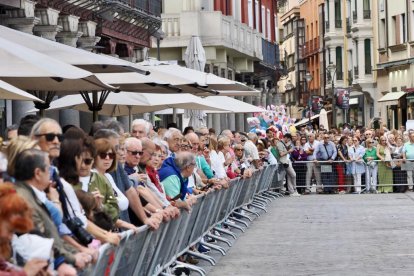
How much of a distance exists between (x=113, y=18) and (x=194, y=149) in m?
18.2

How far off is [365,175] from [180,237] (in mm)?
24028

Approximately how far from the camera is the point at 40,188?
31.7ft

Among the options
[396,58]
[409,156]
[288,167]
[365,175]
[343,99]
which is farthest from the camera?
[343,99]

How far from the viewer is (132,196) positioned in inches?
560

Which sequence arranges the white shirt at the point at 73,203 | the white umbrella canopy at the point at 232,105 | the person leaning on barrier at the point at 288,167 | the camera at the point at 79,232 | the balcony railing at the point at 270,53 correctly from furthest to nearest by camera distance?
1. the balcony railing at the point at 270,53
2. the person leaning on barrier at the point at 288,167
3. the white umbrella canopy at the point at 232,105
4. the white shirt at the point at 73,203
5. the camera at the point at 79,232

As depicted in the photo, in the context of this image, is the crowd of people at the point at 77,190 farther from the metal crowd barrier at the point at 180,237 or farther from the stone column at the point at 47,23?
the stone column at the point at 47,23

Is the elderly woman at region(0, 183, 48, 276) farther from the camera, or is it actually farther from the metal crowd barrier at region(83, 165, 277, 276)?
the camera

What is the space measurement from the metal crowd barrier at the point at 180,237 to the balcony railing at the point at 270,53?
3789cm

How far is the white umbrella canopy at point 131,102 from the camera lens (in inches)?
976

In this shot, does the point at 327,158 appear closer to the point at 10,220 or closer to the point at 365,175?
the point at 365,175

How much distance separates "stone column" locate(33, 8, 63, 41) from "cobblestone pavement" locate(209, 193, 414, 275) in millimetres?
6218

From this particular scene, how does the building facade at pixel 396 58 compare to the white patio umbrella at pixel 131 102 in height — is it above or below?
above

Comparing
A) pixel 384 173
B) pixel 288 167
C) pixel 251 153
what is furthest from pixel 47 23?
pixel 384 173

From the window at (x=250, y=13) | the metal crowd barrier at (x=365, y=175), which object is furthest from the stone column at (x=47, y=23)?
the window at (x=250, y=13)
